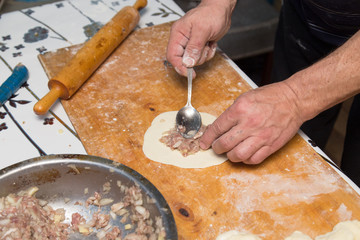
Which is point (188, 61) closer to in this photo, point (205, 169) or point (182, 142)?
point (182, 142)

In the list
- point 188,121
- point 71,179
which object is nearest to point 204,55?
point 188,121

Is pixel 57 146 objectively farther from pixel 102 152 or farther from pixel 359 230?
pixel 359 230

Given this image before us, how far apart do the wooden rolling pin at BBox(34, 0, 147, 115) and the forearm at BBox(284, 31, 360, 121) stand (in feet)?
3.00

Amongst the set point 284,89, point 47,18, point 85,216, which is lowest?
point 85,216

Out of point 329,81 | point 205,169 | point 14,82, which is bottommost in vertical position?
point 205,169

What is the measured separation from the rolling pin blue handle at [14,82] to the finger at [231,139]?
99 centimetres

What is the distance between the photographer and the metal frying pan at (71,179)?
3.89 ft

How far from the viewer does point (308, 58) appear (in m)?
2.04

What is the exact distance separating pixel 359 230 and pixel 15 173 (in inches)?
44.2

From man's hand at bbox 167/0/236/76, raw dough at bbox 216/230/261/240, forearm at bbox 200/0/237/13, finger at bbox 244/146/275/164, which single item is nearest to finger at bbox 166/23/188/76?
man's hand at bbox 167/0/236/76

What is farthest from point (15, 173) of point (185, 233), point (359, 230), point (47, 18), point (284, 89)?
point (47, 18)

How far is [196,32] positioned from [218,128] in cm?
52

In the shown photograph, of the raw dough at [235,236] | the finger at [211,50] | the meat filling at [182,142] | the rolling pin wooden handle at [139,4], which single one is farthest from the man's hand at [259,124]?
the rolling pin wooden handle at [139,4]

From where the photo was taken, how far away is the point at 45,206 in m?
1.26
